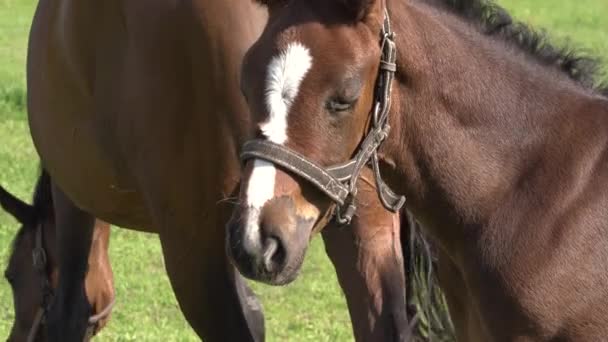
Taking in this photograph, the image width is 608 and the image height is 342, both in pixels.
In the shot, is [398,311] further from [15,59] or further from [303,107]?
[15,59]

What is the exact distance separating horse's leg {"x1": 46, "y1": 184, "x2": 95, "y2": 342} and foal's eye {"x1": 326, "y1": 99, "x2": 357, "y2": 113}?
78.3 inches

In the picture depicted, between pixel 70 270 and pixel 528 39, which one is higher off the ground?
pixel 528 39

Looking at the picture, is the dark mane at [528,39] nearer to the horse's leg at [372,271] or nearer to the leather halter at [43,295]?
the horse's leg at [372,271]

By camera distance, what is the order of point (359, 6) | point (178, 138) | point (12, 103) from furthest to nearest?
point (12, 103) < point (178, 138) < point (359, 6)

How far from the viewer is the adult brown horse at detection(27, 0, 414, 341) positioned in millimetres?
4078

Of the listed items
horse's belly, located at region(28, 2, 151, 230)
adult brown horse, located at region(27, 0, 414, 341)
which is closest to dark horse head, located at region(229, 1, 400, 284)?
adult brown horse, located at region(27, 0, 414, 341)

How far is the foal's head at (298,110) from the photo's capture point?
319 cm

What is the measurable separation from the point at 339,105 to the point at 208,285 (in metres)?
1.14

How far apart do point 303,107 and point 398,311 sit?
4.35 feet

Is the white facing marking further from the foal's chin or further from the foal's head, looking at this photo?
the foal's chin

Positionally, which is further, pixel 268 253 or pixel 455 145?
pixel 455 145

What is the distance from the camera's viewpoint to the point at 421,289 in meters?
4.69

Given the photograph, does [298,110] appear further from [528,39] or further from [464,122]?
[528,39]

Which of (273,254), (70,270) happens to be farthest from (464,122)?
(70,270)
